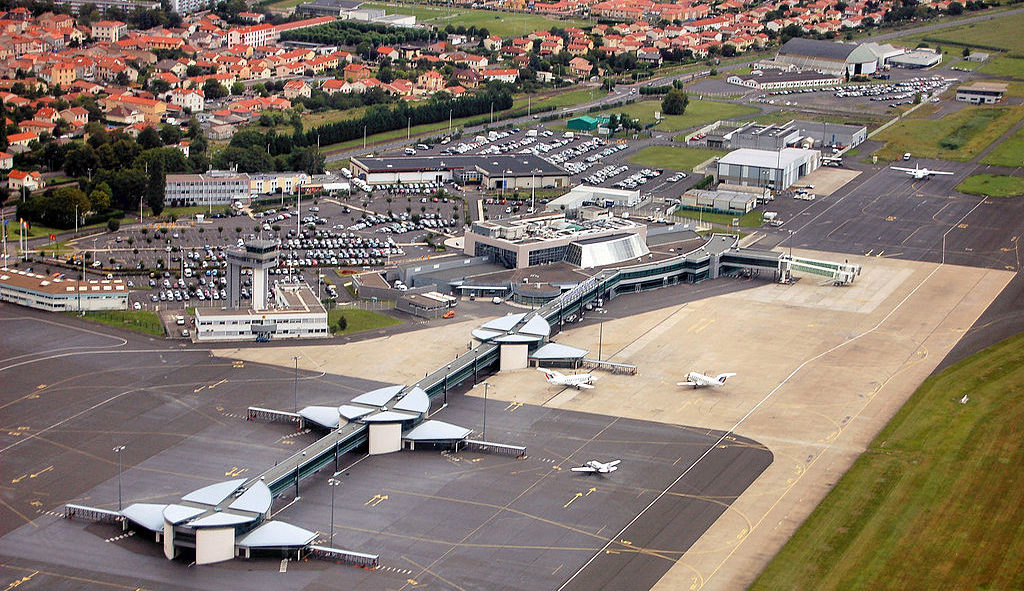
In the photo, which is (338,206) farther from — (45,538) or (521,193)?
(45,538)

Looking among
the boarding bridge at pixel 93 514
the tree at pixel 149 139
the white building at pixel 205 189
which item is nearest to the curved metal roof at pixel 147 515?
the boarding bridge at pixel 93 514

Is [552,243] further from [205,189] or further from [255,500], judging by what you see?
[255,500]

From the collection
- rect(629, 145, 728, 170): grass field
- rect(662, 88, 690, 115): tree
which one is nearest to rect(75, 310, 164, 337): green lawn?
rect(629, 145, 728, 170): grass field

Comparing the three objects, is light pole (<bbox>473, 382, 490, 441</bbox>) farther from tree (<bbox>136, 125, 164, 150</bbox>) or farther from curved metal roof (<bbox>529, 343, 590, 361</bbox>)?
tree (<bbox>136, 125, 164, 150</bbox>)

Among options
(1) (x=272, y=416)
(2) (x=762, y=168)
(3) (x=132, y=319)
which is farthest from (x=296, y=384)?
(2) (x=762, y=168)

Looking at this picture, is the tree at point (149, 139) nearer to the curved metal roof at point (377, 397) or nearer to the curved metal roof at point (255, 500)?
the curved metal roof at point (377, 397)
